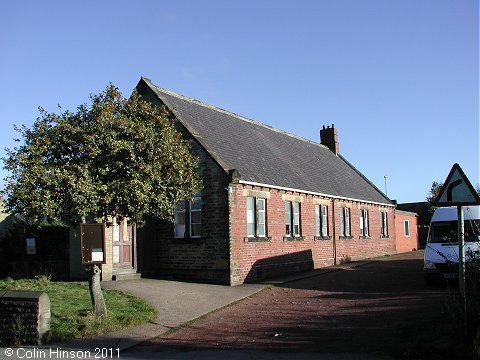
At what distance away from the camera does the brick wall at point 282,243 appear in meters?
18.2

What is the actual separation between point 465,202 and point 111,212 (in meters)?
7.02

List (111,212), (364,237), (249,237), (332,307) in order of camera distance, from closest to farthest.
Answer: (111,212) < (332,307) < (249,237) < (364,237)

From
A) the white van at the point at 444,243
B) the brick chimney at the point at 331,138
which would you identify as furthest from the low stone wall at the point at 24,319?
the brick chimney at the point at 331,138

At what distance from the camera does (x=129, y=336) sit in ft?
33.0

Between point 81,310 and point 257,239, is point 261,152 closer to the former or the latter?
point 257,239

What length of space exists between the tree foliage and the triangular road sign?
18.8ft

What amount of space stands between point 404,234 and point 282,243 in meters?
21.0

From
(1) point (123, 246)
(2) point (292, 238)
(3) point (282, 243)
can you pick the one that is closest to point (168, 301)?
(1) point (123, 246)

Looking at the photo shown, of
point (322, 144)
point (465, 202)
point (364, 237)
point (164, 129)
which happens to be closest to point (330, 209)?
point (364, 237)

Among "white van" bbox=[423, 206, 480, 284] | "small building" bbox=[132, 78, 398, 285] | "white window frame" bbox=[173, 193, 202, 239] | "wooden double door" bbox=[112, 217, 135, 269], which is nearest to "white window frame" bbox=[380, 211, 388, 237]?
"small building" bbox=[132, 78, 398, 285]

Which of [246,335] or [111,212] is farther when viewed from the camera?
[111,212]

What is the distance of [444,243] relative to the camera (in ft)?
52.0

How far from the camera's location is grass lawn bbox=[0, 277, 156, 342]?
10.2 meters

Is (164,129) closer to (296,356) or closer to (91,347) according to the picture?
(91,347)
